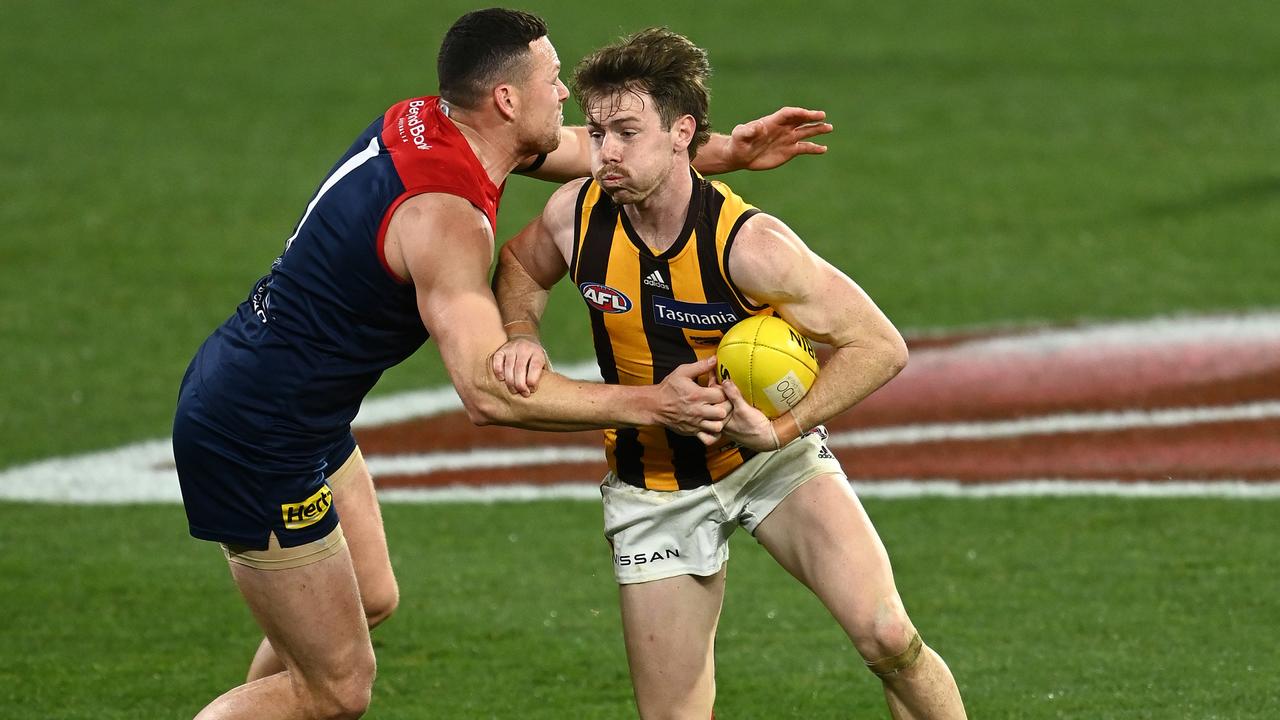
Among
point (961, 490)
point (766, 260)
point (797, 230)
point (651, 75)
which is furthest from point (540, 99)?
point (797, 230)

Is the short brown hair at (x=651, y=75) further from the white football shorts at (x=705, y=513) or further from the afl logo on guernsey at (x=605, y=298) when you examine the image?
the white football shorts at (x=705, y=513)

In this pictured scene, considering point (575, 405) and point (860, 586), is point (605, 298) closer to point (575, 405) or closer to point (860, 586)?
point (575, 405)

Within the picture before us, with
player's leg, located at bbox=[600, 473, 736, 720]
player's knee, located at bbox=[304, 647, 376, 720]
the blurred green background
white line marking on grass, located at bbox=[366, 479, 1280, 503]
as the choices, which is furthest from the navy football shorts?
the blurred green background

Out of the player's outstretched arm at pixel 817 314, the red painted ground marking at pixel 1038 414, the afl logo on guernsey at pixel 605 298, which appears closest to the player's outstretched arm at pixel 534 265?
the afl logo on guernsey at pixel 605 298

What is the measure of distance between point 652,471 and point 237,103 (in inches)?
592

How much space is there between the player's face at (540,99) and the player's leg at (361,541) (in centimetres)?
133

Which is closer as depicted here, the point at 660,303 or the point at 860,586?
the point at 860,586

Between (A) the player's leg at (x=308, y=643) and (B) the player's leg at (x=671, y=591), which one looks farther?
(B) the player's leg at (x=671, y=591)

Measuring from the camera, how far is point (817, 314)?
18.6ft

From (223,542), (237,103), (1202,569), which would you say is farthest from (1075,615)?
(237,103)

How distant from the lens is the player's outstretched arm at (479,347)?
5277 millimetres

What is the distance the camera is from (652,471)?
600cm

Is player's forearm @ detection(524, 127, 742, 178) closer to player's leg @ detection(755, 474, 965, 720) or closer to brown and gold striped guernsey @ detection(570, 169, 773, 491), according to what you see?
brown and gold striped guernsey @ detection(570, 169, 773, 491)

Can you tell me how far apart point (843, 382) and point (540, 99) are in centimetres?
132
